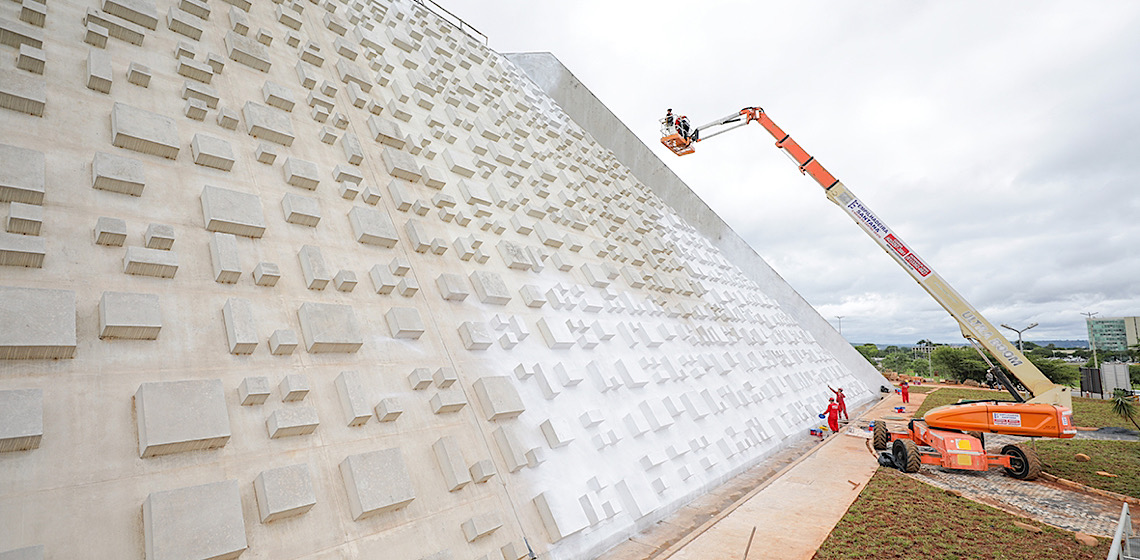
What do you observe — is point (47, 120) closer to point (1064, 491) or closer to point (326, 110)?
point (326, 110)

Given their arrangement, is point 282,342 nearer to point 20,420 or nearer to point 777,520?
point 20,420

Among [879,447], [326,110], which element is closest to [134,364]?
[326,110]

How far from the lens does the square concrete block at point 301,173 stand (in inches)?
189

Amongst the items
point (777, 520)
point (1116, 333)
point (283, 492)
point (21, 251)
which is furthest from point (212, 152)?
point (1116, 333)

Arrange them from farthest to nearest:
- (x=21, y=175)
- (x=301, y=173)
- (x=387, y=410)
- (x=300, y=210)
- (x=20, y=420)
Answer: (x=301, y=173) → (x=300, y=210) → (x=387, y=410) → (x=21, y=175) → (x=20, y=420)

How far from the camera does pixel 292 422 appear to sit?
11.2 feet

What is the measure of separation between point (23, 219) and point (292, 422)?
1.95m

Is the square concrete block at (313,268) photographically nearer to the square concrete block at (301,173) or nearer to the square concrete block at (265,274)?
the square concrete block at (265,274)

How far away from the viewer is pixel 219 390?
10.7ft

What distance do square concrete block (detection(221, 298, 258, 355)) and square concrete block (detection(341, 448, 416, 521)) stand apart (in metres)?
1.02

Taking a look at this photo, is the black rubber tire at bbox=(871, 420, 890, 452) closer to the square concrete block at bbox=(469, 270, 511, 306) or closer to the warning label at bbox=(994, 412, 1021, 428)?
the warning label at bbox=(994, 412, 1021, 428)

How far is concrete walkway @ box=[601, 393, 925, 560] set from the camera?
4.86 metres

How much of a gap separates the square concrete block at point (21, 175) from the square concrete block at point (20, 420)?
133 cm

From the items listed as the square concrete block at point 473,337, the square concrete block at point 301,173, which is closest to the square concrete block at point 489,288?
the square concrete block at point 473,337
